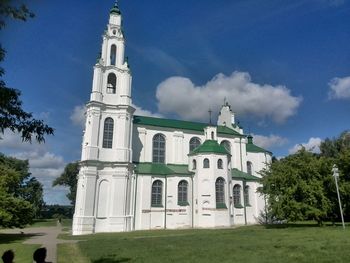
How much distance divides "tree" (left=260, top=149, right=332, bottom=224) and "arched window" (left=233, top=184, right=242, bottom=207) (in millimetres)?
9313

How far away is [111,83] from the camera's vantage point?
4084 centimetres

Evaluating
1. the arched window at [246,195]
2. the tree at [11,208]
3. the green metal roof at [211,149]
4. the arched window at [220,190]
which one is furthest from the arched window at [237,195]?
the tree at [11,208]

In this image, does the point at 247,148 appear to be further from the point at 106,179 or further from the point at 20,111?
the point at 20,111

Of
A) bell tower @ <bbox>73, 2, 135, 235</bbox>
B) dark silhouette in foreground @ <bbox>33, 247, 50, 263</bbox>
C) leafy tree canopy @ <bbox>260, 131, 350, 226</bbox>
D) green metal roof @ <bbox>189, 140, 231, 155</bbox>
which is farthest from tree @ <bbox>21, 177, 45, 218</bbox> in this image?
dark silhouette in foreground @ <bbox>33, 247, 50, 263</bbox>

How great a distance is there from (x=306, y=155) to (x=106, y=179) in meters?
22.8

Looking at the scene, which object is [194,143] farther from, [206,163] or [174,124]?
[206,163]

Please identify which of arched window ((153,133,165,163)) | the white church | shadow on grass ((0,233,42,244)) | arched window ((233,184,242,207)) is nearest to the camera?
shadow on grass ((0,233,42,244))

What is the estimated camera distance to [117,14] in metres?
43.5

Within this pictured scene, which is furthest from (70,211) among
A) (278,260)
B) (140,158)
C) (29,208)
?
(278,260)

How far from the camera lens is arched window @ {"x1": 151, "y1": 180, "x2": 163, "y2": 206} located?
37.9 meters

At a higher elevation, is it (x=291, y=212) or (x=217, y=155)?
(x=217, y=155)

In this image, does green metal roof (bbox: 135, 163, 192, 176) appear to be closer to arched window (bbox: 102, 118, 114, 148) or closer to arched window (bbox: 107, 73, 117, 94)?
arched window (bbox: 102, 118, 114, 148)

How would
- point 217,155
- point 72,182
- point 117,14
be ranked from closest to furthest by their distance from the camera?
1. point 217,155
2. point 117,14
3. point 72,182

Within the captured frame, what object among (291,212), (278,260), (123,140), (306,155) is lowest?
(278,260)
